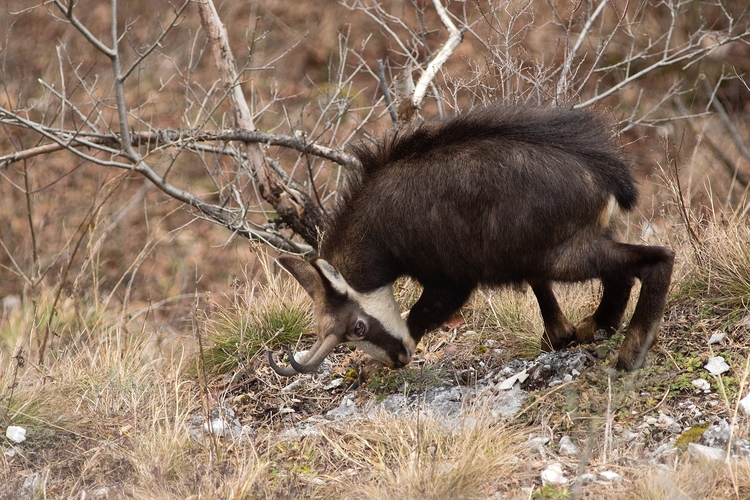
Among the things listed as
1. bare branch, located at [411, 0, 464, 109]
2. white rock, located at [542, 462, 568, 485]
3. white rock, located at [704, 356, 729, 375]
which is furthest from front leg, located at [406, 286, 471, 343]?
bare branch, located at [411, 0, 464, 109]

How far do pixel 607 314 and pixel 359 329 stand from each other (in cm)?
167

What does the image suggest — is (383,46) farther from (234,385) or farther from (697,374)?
(697,374)

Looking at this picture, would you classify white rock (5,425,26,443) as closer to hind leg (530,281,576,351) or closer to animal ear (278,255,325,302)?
animal ear (278,255,325,302)

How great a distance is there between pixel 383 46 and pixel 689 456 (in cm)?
1248

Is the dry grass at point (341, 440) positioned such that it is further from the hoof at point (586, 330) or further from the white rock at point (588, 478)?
the hoof at point (586, 330)

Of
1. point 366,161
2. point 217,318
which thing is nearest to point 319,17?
point 217,318

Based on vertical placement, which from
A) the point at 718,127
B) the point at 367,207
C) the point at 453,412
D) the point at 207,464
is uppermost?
the point at 367,207

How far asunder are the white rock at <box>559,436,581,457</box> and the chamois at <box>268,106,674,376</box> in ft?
2.16

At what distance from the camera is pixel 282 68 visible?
16.0 metres

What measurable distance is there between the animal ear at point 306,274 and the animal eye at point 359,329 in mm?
277

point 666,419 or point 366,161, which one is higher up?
point 366,161

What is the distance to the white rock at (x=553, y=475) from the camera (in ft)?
15.4

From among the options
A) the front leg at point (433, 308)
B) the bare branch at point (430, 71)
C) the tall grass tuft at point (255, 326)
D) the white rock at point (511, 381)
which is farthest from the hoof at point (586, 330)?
the bare branch at point (430, 71)

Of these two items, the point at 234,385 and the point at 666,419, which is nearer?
the point at 666,419
